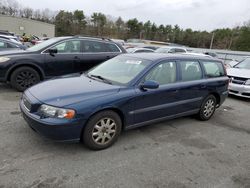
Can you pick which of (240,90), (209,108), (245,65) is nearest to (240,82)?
(240,90)

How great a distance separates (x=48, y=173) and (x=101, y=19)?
249 feet

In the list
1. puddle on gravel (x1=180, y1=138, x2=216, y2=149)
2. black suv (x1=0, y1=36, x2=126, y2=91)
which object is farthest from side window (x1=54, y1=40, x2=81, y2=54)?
puddle on gravel (x1=180, y1=138, x2=216, y2=149)

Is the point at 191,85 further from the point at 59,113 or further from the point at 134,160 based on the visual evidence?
the point at 59,113

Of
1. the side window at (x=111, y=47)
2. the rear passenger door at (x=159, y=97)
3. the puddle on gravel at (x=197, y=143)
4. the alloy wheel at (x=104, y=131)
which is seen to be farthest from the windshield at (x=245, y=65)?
the alloy wheel at (x=104, y=131)

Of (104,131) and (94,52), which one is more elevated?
(94,52)

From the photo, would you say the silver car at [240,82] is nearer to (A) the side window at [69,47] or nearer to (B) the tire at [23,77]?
(A) the side window at [69,47]

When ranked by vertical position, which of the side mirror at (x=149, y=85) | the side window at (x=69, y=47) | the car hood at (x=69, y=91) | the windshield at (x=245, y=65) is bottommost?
the car hood at (x=69, y=91)

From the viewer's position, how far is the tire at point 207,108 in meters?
5.21

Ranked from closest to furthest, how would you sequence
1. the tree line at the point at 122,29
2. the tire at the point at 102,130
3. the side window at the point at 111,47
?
the tire at the point at 102,130 → the side window at the point at 111,47 → the tree line at the point at 122,29

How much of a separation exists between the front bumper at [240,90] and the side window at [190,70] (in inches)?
140

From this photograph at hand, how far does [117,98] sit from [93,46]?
13.7ft

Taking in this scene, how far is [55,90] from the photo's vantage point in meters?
3.51

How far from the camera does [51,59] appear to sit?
21.4ft

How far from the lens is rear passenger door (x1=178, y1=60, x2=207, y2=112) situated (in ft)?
15.0
